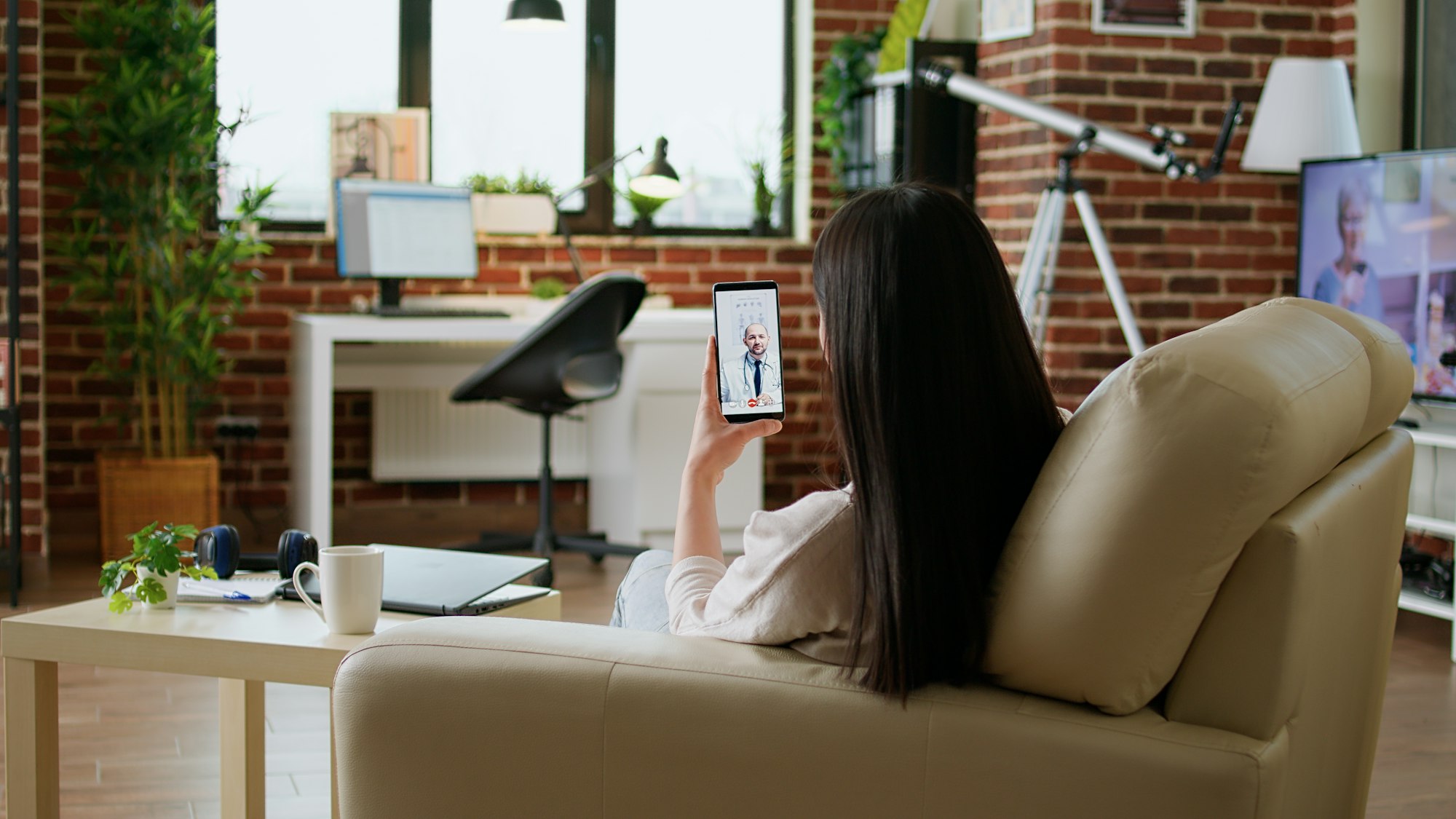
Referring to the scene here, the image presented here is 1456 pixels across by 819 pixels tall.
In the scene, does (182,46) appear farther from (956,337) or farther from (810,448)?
(956,337)

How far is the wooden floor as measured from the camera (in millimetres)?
2146

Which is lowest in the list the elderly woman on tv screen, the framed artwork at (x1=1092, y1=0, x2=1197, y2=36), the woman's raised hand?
the woman's raised hand

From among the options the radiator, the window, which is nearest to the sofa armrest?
the radiator

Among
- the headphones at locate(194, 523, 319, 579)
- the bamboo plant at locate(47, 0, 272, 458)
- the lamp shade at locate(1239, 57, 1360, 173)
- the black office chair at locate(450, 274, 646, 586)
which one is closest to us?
the headphones at locate(194, 523, 319, 579)

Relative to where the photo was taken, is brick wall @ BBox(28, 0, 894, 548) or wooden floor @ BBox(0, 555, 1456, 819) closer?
wooden floor @ BBox(0, 555, 1456, 819)

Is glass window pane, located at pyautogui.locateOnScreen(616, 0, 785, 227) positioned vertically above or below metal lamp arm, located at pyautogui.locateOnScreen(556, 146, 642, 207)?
above

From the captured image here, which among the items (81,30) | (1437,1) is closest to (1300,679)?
(1437,1)

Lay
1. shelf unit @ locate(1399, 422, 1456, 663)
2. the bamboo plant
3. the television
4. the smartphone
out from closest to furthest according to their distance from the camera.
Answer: the smartphone
shelf unit @ locate(1399, 422, 1456, 663)
the television
the bamboo plant

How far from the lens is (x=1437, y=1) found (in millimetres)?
3871

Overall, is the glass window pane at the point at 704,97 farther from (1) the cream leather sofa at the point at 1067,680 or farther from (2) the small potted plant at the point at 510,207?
(1) the cream leather sofa at the point at 1067,680

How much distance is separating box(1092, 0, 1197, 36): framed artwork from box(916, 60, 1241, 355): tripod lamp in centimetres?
28

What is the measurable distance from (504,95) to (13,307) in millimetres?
1853

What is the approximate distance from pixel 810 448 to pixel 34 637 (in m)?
3.63

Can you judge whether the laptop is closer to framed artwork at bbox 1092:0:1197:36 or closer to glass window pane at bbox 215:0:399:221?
framed artwork at bbox 1092:0:1197:36
